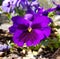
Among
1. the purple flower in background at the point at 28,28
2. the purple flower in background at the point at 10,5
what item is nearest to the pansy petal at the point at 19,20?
the purple flower in background at the point at 28,28

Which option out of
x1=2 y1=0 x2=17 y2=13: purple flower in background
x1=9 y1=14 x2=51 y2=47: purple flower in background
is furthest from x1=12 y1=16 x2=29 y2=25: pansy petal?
x1=2 y1=0 x2=17 y2=13: purple flower in background

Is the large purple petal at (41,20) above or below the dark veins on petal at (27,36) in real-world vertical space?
above

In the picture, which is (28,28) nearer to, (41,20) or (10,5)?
(41,20)

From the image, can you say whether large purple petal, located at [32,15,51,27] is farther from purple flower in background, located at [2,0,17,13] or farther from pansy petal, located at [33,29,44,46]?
purple flower in background, located at [2,0,17,13]

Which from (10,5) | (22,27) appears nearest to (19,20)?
(22,27)

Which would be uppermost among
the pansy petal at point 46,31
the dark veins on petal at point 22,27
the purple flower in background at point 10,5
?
the purple flower in background at point 10,5

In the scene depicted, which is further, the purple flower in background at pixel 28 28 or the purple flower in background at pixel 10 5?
the purple flower in background at pixel 10 5

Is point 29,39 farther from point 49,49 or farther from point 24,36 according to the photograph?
point 49,49

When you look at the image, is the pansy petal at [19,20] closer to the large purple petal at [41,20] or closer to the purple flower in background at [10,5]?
the large purple petal at [41,20]

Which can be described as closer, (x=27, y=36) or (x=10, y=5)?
(x=27, y=36)
